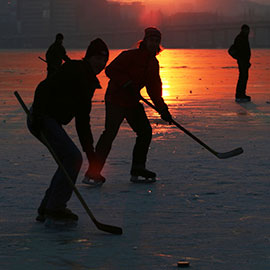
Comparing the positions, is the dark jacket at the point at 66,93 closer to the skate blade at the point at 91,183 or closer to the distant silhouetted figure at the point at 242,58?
the skate blade at the point at 91,183

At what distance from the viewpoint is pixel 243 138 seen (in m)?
11.7

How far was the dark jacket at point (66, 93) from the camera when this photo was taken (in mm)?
6184

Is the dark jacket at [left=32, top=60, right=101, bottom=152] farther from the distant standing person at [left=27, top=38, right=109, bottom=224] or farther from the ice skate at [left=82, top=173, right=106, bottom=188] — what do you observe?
the ice skate at [left=82, top=173, right=106, bottom=188]

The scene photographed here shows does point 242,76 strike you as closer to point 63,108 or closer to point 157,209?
point 157,209

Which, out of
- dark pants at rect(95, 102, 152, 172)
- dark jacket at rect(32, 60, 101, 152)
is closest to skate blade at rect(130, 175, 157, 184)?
dark pants at rect(95, 102, 152, 172)

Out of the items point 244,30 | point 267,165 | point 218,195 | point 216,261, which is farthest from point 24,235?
point 244,30

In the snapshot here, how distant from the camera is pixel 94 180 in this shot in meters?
8.03

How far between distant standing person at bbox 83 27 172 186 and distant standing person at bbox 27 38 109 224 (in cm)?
163

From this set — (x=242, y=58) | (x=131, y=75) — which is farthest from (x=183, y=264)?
(x=242, y=58)

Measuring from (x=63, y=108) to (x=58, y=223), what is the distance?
906 mm

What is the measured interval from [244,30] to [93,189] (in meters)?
11.7

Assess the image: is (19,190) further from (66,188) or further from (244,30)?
(244,30)

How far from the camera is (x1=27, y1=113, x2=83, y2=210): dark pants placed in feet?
20.3

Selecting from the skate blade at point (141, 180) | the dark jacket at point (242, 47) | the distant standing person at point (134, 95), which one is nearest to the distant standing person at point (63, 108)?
the distant standing person at point (134, 95)
